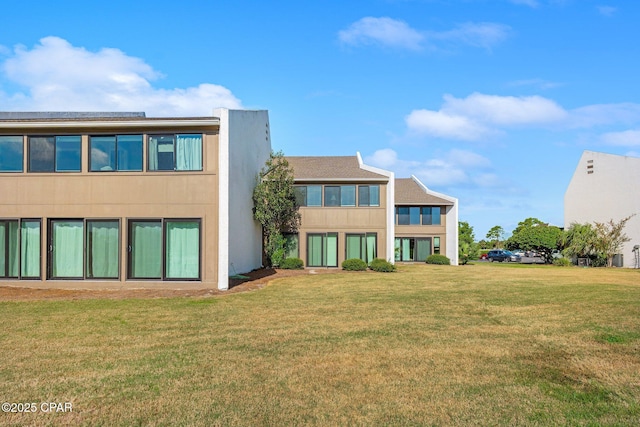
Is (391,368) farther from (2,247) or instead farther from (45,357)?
(2,247)

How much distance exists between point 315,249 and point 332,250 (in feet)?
3.42

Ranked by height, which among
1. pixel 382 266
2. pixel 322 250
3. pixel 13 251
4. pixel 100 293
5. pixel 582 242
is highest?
pixel 13 251

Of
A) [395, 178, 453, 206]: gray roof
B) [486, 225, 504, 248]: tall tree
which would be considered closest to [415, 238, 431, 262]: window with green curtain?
[395, 178, 453, 206]: gray roof

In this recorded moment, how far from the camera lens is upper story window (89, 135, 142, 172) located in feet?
54.2

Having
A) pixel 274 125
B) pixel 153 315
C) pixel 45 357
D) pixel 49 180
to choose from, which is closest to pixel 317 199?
pixel 274 125

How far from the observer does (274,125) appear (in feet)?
100

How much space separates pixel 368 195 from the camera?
27297 mm

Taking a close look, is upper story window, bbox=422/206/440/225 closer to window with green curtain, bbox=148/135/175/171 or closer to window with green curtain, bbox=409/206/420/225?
window with green curtain, bbox=409/206/420/225

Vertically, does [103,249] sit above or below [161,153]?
below

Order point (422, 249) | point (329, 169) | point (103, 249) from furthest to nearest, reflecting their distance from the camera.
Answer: point (422, 249) → point (329, 169) → point (103, 249)

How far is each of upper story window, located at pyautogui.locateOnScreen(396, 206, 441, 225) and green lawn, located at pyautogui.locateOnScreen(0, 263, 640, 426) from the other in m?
23.9

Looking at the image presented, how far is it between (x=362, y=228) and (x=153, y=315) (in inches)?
690

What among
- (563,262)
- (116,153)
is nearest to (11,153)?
(116,153)

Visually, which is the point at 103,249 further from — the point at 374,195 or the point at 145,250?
the point at 374,195
